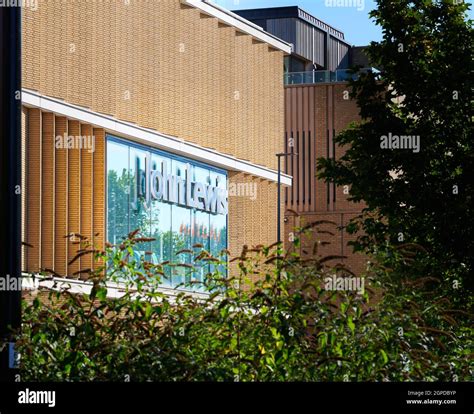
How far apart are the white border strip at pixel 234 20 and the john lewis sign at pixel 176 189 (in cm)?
617

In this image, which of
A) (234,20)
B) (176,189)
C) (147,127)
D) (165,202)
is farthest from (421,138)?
(234,20)

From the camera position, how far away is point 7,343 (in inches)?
273

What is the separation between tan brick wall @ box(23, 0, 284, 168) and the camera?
118 feet

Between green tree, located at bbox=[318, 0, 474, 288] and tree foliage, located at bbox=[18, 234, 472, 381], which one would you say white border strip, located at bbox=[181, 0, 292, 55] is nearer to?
green tree, located at bbox=[318, 0, 474, 288]

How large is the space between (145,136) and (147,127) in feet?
3.11

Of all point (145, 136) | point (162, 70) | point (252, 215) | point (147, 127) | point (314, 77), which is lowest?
point (252, 215)

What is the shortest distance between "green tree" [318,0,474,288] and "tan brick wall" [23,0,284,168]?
51.0 ft

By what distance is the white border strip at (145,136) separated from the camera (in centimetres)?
3478

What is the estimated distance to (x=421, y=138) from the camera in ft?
66.3

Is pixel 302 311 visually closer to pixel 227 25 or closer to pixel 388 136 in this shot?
pixel 388 136

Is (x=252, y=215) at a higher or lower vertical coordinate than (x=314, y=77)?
lower

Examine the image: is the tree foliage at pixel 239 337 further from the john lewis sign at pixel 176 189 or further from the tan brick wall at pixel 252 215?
the tan brick wall at pixel 252 215

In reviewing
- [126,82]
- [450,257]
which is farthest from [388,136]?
[126,82]

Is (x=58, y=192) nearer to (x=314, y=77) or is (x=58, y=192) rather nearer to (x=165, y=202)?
(x=165, y=202)
